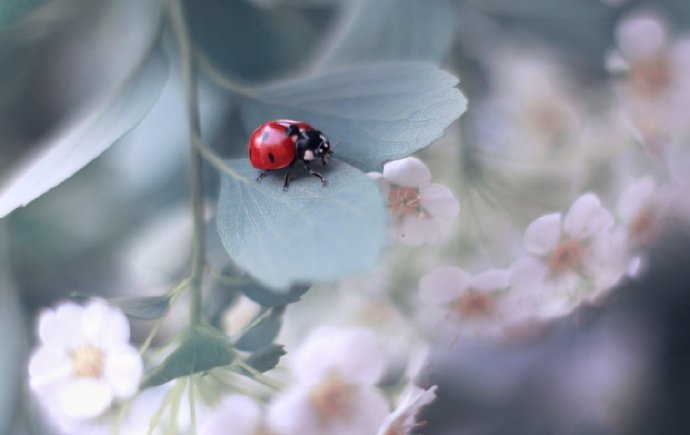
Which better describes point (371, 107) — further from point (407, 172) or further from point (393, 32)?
point (393, 32)

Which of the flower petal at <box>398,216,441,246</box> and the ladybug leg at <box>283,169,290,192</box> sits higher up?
the flower petal at <box>398,216,441,246</box>

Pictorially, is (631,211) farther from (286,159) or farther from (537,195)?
(286,159)

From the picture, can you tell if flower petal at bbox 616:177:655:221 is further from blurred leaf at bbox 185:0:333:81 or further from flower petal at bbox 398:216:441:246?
blurred leaf at bbox 185:0:333:81

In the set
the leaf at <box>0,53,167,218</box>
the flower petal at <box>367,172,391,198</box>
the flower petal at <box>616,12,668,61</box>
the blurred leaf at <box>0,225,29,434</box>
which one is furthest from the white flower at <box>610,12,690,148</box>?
the blurred leaf at <box>0,225,29,434</box>

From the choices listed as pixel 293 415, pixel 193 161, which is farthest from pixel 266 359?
pixel 193 161

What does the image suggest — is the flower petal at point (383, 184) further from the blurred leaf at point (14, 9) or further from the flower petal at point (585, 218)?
the blurred leaf at point (14, 9)

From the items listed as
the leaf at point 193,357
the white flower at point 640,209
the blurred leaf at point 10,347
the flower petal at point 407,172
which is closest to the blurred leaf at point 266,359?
the leaf at point 193,357
